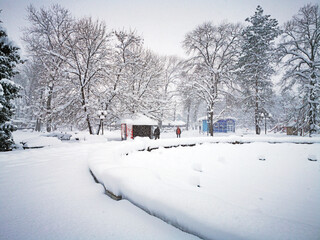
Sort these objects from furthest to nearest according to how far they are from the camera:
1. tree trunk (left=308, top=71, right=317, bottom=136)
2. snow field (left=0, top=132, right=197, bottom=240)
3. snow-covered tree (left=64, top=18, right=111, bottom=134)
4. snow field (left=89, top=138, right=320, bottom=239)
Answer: snow-covered tree (left=64, top=18, right=111, bottom=134) < tree trunk (left=308, top=71, right=317, bottom=136) < snow field (left=0, top=132, right=197, bottom=240) < snow field (left=89, top=138, right=320, bottom=239)

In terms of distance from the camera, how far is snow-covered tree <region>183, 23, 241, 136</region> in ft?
64.5

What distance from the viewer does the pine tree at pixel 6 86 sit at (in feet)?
26.6

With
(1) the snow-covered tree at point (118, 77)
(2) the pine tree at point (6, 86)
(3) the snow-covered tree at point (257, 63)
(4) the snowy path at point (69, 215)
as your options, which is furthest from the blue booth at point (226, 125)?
(4) the snowy path at point (69, 215)

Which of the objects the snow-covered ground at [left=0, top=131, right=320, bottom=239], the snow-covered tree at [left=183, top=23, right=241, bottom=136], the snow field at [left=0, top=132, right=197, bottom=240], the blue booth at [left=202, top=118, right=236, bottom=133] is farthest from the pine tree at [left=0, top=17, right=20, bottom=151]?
the blue booth at [left=202, top=118, right=236, bottom=133]

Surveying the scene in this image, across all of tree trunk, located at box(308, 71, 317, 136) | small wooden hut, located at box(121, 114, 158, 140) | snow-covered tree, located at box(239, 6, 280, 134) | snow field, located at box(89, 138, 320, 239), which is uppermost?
snow-covered tree, located at box(239, 6, 280, 134)

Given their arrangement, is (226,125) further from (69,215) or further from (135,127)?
(69,215)

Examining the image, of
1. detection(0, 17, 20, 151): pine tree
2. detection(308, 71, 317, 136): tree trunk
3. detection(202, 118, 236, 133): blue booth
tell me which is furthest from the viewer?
detection(202, 118, 236, 133): blue booth

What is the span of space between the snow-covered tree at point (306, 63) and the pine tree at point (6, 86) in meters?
22.4

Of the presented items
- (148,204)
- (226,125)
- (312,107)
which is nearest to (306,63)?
(312,107)

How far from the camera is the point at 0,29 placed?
8227mm

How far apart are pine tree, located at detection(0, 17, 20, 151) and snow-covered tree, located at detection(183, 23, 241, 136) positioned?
16.3 metres

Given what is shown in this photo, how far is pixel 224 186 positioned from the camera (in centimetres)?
627

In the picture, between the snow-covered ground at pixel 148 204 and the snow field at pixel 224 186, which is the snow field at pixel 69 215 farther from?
the snow field at pixel 224 186

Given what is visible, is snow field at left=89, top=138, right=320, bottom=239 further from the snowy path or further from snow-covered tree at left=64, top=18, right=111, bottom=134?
snow-covered tree at left=64, top=18, right=111, bottom=134
